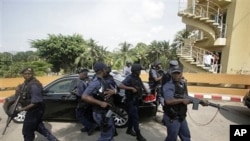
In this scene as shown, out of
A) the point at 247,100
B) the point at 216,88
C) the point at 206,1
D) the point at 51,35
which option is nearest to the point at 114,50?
the point at 51,35

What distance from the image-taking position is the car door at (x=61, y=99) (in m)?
5.96

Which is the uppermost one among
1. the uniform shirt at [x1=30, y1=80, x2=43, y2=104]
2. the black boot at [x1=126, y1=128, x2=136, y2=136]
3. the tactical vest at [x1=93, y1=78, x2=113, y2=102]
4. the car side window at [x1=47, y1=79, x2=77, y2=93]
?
the tactical vest at [x1=93, y1=78, x2=113, y2=102]

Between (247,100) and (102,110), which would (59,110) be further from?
(247,100)

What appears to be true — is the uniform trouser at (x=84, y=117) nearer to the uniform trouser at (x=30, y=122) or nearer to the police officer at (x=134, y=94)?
the police officer at (x=134, y=94)

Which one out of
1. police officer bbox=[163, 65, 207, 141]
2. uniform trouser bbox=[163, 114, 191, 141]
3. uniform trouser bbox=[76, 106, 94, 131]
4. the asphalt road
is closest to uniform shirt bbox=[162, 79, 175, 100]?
police officer bbox=[163, 65, 207, 141]

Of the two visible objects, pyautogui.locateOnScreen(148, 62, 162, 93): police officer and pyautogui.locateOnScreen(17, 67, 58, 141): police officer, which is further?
pyautogui.locateOnScreen(148, 62, 162, 93): police officer

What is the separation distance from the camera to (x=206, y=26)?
1438 cm

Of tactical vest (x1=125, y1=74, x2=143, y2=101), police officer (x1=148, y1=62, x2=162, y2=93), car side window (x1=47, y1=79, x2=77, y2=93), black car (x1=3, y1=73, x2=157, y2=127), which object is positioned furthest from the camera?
police officer (x1=148, y1=62, x2=162, y2=93)

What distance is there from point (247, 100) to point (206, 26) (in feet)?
27.8

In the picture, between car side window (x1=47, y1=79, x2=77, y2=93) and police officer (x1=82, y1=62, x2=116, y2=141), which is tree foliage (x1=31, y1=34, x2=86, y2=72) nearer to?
car side window (x1=47, y1=79, x2=77, y2=93)

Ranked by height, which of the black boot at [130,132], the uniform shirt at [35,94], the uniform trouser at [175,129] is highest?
the uniform shirt at [35,94]

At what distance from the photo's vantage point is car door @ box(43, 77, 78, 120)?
5.96 m

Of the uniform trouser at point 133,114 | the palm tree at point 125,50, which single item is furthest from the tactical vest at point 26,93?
the palm tree at point 125,50

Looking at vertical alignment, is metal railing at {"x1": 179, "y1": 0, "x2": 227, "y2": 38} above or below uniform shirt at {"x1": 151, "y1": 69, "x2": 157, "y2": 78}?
above
